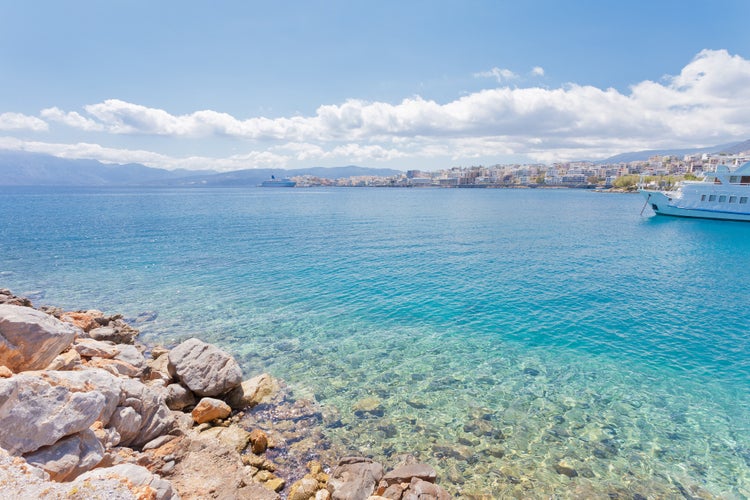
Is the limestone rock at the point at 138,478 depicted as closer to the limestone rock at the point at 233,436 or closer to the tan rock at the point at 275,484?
the tan rock at the point at 275,484

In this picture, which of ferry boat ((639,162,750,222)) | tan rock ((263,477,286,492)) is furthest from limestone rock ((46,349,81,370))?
ferry boat ((639,162,750,222))

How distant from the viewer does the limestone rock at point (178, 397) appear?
1299 centimetres

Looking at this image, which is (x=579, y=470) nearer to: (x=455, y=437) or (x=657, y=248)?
(x=455, y=437)

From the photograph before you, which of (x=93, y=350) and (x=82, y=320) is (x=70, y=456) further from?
(x=82, y=320)

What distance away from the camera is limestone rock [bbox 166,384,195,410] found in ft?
42.6

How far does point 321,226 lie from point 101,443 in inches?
2202

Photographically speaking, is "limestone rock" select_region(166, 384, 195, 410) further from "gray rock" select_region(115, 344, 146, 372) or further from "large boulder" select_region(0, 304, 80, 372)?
"large boulder" select_region(0, 304, 80, 372)

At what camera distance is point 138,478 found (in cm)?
701

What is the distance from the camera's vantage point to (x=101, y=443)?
27.8ft

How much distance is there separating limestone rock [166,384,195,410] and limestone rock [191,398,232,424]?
0.61 m

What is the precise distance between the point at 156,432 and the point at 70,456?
3.56 m

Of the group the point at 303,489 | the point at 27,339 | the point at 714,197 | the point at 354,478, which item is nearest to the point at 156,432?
the point at 27,339

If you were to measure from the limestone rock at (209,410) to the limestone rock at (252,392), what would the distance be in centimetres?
81

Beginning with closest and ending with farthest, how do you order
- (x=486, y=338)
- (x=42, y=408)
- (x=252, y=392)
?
(x=42, y=408) → (x=252, y=392) → (x=486, y=338)
